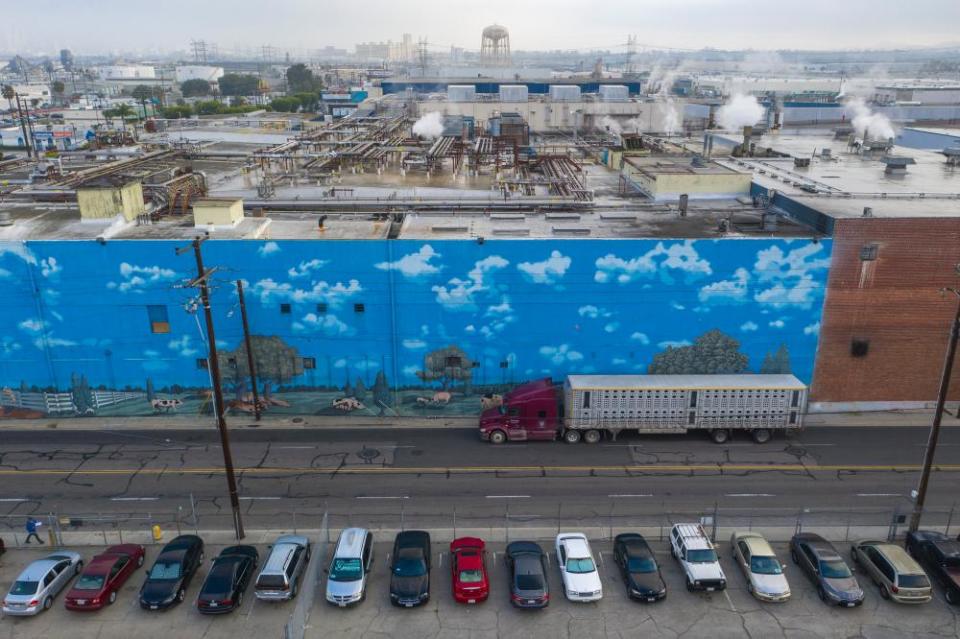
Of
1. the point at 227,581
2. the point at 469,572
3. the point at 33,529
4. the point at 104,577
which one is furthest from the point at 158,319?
the point at 469,572

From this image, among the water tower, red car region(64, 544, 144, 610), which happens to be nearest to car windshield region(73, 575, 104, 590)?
red car region(64, 544, 144, 610)

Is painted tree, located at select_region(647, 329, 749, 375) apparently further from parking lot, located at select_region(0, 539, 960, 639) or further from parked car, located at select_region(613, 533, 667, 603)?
parking lot, located at select_region(0, 539, 960, 639)

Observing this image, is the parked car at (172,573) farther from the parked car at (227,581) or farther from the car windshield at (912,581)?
the car windshield at (912,581)

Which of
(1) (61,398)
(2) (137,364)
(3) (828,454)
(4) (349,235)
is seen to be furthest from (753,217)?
(1) (61,398)

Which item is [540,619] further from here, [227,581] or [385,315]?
[385,315]

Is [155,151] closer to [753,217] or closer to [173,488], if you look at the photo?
[173,488]
